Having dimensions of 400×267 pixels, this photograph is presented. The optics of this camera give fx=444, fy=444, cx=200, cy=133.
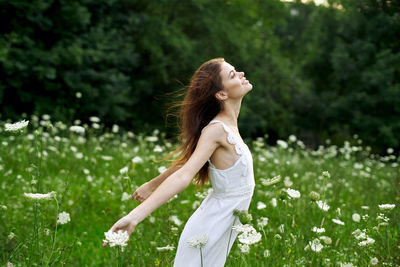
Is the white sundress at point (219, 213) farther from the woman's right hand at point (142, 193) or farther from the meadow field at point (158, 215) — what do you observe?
the woman's right hand at point (142, 193)

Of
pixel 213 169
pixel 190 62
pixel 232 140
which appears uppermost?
pixel 232 140

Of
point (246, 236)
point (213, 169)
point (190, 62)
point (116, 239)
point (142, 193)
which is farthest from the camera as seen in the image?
point (190, 62)

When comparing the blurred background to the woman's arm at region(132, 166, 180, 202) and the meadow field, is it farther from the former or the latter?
the woman's arm at region(132, 166, 180, 202)

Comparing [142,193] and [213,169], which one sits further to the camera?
[142,193]

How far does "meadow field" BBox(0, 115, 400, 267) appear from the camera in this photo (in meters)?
2.27

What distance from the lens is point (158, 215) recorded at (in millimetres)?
3850

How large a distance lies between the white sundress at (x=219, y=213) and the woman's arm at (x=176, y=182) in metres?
0.09

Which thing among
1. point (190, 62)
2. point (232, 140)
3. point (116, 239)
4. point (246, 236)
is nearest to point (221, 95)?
point (232, 140)

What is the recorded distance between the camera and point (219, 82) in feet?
8.05

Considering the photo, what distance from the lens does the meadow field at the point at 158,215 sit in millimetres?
2266

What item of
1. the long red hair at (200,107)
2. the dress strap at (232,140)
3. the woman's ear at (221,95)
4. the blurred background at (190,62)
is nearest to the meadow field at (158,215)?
the dress strap at (232,140)

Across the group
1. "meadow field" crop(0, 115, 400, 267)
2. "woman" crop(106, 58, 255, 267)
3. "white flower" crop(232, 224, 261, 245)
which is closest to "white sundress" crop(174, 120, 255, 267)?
"woman" crop(106, 58, 255, 267)

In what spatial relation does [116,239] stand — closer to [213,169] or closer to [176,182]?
[176,182]

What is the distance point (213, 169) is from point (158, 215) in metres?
1.73
